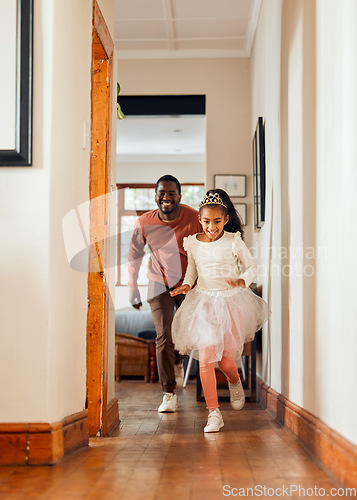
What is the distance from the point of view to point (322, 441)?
7.14 ft

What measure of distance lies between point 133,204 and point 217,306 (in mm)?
7590

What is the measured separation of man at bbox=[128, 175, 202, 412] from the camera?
392 centimetres

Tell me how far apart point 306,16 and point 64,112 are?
1130 mm

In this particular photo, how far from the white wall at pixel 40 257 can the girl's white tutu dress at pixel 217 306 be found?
0.84 meters

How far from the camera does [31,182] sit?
2303 mm

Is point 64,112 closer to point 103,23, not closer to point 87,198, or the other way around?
point 87,198

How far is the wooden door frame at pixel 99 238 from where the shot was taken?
9.92 ft

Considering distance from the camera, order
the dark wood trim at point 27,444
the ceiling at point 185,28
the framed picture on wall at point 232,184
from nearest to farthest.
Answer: the dark wood trim at point 27,444
the ceiling at point 185,28
the framed picture on wall at point 232,184

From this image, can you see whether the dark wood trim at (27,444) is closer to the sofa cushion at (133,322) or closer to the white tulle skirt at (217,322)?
the white tulle skirt at (217,322)

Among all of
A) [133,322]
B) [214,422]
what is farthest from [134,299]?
[133,322]

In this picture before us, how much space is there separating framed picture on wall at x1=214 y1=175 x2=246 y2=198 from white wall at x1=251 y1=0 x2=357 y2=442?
5.95 ft

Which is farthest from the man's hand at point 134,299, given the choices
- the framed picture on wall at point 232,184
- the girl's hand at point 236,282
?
the framed picture on wall at point 232,184

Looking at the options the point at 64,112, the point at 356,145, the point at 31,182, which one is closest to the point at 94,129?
the point at 64,112

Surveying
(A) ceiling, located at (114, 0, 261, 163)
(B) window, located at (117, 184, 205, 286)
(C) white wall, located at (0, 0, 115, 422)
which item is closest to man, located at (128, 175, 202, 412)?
(C) white wall, located at (0, 0, 115, 422)
